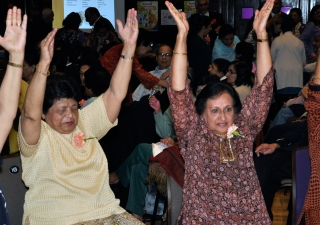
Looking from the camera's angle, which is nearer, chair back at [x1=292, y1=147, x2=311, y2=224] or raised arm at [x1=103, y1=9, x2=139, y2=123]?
raised arm at [x1=103, y1=9, x2=139, y2=123]

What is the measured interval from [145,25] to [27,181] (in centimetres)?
950

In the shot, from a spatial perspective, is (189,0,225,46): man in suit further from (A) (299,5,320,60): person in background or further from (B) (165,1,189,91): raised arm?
(B) (165,1,189,91): raised arm

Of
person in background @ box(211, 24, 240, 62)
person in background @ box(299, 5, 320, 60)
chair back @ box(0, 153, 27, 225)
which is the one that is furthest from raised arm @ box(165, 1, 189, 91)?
person in background @ box(299, 5, 320, 60)

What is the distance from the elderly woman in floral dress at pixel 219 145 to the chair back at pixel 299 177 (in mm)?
684

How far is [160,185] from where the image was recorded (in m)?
4.59

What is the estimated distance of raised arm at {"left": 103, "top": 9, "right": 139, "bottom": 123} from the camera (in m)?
3.49

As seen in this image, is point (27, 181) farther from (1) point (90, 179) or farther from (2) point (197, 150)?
(2) point (197, 150)

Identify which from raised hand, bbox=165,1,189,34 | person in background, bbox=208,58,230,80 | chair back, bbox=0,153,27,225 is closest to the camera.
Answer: raised hand, bbox=165,1,189,34

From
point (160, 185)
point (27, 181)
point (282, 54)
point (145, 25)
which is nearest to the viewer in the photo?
point (27, 181)

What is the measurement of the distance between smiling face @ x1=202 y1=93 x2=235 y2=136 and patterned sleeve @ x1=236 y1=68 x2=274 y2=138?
0.26 ft

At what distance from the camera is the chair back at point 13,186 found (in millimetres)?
3666

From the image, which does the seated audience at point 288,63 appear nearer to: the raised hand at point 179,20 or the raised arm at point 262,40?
the raised arm at point 262,40

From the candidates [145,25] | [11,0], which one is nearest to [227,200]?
[11,0]

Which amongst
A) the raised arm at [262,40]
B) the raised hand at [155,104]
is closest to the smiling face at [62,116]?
the raised arm at [262,40]
